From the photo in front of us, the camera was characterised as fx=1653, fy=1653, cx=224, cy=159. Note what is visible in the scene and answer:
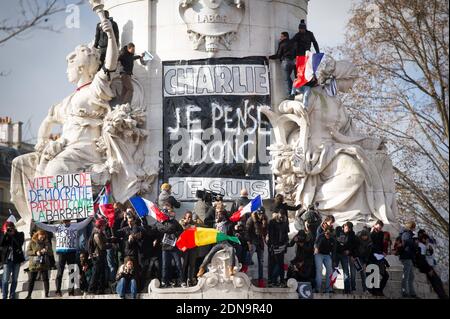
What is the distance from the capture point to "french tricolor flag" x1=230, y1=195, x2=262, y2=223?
33.4 m

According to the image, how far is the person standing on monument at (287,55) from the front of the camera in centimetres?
3681

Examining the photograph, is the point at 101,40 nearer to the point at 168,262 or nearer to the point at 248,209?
the point at 248,209

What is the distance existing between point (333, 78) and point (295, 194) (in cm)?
299

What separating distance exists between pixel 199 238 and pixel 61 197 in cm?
434

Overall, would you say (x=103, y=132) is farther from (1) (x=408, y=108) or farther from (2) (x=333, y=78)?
(1) (x=408, y=108)

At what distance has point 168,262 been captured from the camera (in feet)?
107

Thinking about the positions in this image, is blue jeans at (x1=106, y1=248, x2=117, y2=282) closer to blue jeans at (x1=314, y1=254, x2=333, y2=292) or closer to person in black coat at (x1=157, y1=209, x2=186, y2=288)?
person in black coat at (x1=157, y1=209, x2=186, y2=288)

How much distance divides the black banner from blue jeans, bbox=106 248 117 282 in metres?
3.47
